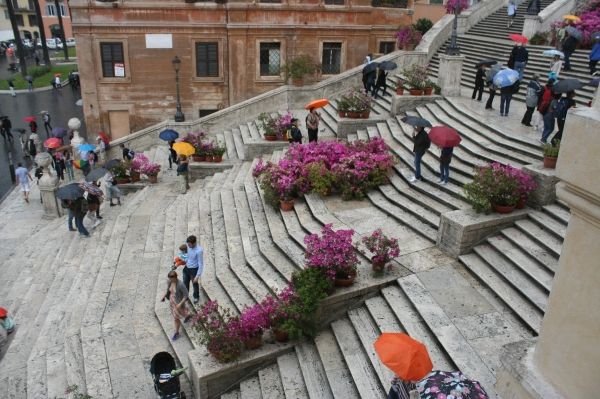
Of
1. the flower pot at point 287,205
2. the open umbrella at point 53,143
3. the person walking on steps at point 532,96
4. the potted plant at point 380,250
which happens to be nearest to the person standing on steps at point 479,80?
the person walking on steps at point 532,96

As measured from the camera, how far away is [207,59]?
26.1m

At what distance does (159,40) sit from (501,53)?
1617 cm

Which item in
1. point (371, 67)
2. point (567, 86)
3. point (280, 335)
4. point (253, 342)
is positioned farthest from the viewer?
point (371, 67)

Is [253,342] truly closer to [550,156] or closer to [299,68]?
[550,156]

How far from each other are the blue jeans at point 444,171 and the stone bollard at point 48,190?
13.3 metres

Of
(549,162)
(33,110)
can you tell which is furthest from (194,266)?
(33,110)

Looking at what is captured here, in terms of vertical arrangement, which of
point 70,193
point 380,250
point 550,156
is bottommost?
point 70,193

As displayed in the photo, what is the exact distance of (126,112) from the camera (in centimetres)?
2666

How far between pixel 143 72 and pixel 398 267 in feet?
66.9

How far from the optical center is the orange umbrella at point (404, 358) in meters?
5.84

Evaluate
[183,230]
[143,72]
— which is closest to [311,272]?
[183,230]

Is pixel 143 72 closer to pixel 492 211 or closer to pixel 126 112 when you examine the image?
pixel 126 112

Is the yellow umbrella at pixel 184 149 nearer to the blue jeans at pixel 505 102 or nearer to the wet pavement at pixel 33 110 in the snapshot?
the blue jeans at pixel 505 102

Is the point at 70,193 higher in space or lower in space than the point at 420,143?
lower
